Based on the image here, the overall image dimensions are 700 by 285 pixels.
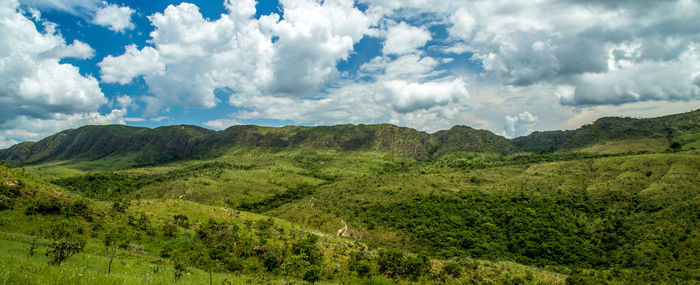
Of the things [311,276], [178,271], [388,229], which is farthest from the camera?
[388,229]

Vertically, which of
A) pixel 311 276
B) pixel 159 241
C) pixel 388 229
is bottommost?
pixel 388 229

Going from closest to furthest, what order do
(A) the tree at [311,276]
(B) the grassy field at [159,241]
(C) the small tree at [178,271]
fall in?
(C) the small tree at [178,271], (A) the tree at [311,276], (B) the grassy field at [159,241]

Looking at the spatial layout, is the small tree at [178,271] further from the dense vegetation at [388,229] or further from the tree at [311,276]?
the tree at [311,276]

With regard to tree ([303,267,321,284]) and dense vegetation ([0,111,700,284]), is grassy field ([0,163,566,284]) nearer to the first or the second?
dense vegetation ([0,111,700,284])

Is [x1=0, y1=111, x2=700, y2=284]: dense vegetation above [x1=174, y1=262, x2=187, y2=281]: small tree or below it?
below

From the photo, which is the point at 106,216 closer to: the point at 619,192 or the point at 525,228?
the point at 525,228

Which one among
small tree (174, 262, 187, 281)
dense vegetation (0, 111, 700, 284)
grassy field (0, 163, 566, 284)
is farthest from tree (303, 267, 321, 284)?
small tree (174, 262, 187, 281)

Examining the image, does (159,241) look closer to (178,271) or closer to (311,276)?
(178,271)

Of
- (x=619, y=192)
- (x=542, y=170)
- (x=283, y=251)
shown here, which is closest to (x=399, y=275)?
(x=283, y=251)

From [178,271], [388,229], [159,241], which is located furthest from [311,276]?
[388,229]

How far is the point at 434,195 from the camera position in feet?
447

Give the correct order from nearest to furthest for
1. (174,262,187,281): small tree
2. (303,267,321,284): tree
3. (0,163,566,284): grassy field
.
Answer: (174,262,187,281): small tree
(303,267,321,284): tree
(0,163,566,284): grassy field

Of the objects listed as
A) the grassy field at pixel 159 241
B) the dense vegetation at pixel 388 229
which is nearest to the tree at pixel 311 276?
the dense vegetation at pixel 388 229

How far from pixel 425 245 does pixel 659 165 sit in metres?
113
